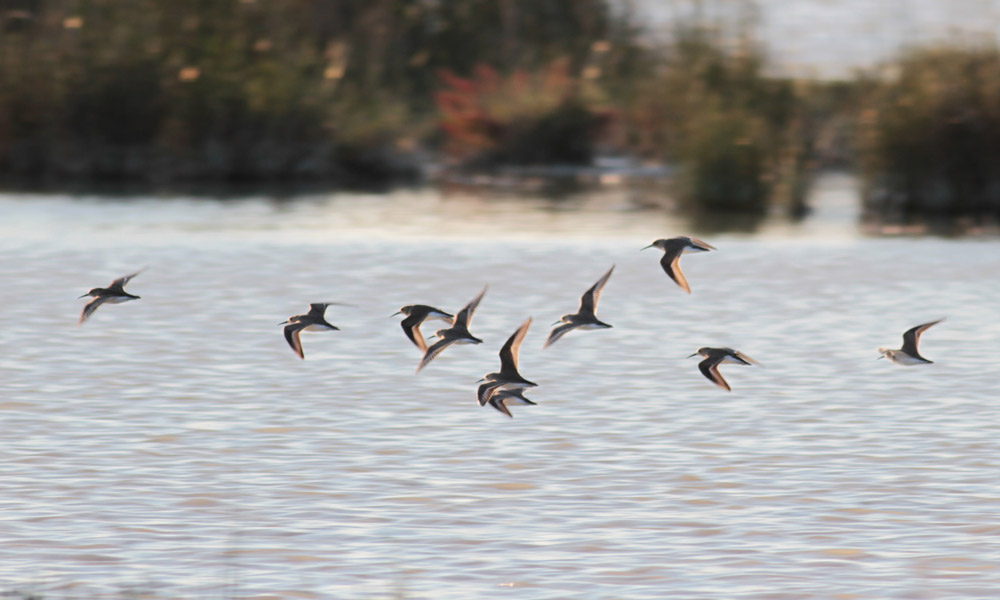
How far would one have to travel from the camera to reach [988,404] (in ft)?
37.8

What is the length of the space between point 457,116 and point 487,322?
20.9 metres

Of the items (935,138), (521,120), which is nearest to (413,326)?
(935,138)

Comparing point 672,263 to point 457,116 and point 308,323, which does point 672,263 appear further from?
point 457,116

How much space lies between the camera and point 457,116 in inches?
1428

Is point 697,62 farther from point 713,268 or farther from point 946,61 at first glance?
point 713,268

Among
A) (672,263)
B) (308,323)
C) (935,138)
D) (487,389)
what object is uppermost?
(672,263)

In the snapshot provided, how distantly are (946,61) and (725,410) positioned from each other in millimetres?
15370

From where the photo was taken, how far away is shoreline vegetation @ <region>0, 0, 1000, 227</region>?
991 inches

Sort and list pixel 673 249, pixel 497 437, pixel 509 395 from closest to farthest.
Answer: pixel 509 395 < pixel 673 249 < pixel 497 437

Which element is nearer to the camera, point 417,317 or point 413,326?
point 417,317

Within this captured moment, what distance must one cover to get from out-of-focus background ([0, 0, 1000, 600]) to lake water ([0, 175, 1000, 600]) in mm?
35

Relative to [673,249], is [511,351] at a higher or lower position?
lower

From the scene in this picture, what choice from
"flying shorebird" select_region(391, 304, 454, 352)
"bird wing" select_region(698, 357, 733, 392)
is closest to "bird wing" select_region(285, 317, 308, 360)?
"flying shorebird" select_region(391, 304, 454, 352)

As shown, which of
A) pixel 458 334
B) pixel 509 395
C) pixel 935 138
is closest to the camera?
pixel 509 395
